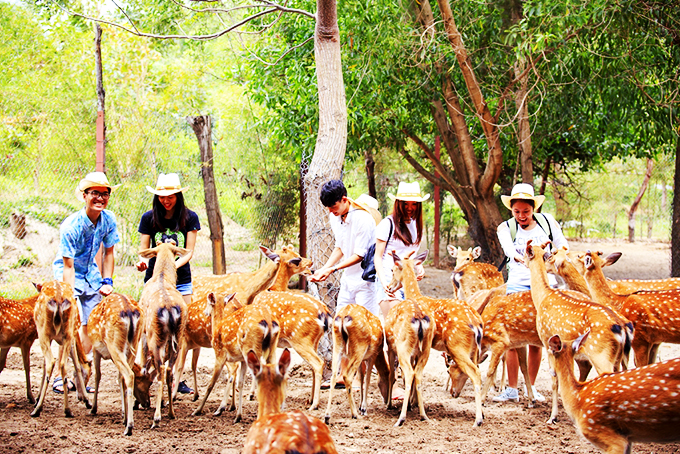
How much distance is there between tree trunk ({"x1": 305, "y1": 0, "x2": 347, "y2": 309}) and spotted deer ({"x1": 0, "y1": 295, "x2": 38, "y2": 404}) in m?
2.98

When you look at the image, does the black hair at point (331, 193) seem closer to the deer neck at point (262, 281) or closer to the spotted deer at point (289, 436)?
the deer neck at point (262, 281)

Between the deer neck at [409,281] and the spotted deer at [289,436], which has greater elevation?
the deer neck at [409,281]

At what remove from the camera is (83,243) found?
5.84 m

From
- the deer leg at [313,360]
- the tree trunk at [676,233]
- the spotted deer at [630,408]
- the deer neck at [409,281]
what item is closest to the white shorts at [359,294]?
the deer neck at [409,281]

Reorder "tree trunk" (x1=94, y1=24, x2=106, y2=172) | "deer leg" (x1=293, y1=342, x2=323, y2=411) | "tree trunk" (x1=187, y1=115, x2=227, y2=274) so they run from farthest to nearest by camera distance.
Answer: "tree trunk" (x1=187, y1=115, x2=227, y2=274), "tree trunk" (x1=94, y1=24, x2=106, y2=172), "deer leg" (x1=293, y1=342, x2=323, y2=411)

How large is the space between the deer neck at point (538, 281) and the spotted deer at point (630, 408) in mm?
1644

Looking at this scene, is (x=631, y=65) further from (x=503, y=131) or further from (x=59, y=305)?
(x=59, y=305)

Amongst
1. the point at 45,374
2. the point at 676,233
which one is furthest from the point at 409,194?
the point at 676,233

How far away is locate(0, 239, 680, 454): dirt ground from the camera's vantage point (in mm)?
4793

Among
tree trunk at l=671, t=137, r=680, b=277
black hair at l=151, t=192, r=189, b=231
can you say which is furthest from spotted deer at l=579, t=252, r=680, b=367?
tree trunk at l=671, t=137, r=680, b=277

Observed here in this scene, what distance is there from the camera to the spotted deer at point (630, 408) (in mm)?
3713

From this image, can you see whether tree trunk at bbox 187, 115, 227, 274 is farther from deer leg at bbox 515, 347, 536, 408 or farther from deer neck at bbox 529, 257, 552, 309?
deer neck at bbox 529, 257, 552, 309

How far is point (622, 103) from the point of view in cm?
1011

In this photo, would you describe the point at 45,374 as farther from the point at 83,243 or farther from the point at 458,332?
the point at 458,332
